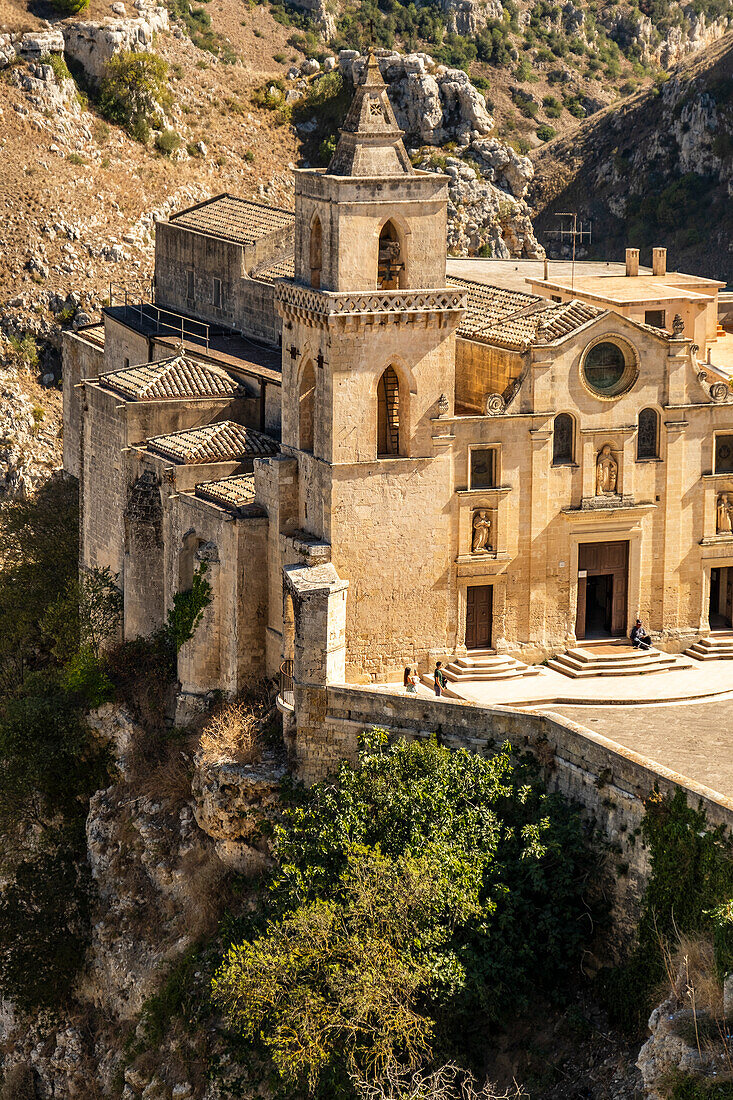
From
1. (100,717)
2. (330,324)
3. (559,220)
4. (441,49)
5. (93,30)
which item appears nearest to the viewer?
(330,324)

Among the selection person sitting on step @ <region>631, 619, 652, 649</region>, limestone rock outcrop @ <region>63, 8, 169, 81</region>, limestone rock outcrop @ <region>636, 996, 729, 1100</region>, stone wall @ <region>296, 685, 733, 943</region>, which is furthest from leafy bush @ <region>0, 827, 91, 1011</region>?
limestone rock outcrop @ <region>63, 8, 169, 81</region>

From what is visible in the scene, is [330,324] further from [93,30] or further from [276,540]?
[93,30]

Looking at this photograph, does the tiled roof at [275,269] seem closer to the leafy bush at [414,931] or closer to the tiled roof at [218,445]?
the tiled roof at [218,445]

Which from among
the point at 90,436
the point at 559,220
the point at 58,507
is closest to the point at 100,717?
the point at 90,436

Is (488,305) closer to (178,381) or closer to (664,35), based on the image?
(178,381)

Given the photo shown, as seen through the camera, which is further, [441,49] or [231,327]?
[441,49]

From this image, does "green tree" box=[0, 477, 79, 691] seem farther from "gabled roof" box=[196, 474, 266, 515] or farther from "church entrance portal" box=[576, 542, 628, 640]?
"church entrance portal" box=[576, 542, 628, 640]

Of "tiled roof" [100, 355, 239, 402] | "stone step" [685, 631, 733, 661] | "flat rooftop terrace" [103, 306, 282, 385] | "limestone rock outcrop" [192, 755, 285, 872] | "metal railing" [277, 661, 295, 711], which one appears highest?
"flat rooftop terrace" [103, 306, 282, 385]
